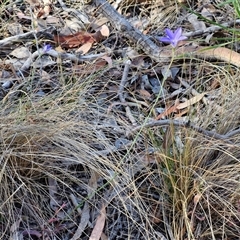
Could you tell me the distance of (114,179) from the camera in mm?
1819

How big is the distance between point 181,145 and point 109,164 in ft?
0.87

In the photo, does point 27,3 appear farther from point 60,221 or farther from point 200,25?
point 60,221

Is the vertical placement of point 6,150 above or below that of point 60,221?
above

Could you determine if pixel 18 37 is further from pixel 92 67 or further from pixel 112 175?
pixel 112 175

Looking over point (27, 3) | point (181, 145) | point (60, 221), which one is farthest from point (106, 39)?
point (60, 221)

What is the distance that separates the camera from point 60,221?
1833mm

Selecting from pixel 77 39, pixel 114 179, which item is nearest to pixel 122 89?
pixel 77 39

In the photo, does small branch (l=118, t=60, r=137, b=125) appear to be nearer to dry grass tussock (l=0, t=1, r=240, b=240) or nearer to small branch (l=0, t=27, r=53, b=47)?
dry grass tussock (l=0, t=1, r=240, b=240)

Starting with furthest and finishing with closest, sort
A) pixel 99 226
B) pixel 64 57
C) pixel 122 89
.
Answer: pixel 64 57, pixel 122 89, pixel 99 226

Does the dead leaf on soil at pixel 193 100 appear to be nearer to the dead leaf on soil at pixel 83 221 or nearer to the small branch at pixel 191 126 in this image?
the small branch at pixel 191 126

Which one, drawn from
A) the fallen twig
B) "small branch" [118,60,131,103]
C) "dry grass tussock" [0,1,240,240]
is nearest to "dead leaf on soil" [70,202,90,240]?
"dry grass tussock" [0,1,240,240]

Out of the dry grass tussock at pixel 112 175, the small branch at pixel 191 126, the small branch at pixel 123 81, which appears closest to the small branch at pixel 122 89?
the small branch at pixel 123 81

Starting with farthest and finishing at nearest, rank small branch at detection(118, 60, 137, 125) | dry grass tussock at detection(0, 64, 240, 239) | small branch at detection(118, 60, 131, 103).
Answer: small branch at detection(118, 60, 131, 103), small branch at detection(118, 60, 137, 125), dry grass tussock at detection(0, 64, 240, 239)

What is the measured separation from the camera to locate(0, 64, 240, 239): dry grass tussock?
177cm
